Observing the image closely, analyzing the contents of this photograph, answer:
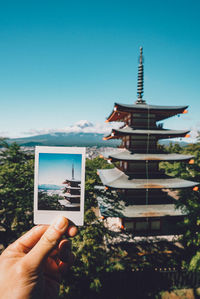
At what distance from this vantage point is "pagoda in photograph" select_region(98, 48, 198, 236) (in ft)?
26.9

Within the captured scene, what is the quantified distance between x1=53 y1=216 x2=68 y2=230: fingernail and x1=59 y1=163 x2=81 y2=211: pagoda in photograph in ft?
0.55

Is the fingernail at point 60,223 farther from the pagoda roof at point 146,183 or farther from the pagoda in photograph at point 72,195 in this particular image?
the pagoda roof at point 146,183

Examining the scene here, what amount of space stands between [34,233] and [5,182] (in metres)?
7.78

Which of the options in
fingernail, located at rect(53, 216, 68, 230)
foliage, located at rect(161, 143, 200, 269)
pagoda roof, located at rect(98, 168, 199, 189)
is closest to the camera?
fingernail, located at rect(53, 216, 68, 230)

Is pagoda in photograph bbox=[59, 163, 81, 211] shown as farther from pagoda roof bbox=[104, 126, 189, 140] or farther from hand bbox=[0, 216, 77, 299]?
pagoda roof bbox=[104, 126, 189, 140]

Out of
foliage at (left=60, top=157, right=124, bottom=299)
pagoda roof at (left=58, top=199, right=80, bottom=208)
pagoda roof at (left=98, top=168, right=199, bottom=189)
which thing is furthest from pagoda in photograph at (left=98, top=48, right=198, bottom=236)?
pagoda roof at (left=58, top=199, right=80, bottom=208)

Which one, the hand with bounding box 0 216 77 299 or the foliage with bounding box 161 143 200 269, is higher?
the hand with bounding box 0 216 77 299

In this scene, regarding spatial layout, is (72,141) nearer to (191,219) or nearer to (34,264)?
(191,219)

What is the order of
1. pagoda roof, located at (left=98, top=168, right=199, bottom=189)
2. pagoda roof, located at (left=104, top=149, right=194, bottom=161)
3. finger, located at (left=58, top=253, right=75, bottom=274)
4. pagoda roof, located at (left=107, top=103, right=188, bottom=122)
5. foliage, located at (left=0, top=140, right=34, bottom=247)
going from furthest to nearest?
pagoda roof, located at (left=107, top=103, right=188, bottom=122) → pagoda roof, located at (left=104, top=149, right=194, bottom=161) → pagoda roof, located at (left=98, top=168, right=199, bottom=189) → foliage, located at (left=0, top=140, right=34, bottom=247) → finger, located at (left=58, top=253, right=75, bottom=274)

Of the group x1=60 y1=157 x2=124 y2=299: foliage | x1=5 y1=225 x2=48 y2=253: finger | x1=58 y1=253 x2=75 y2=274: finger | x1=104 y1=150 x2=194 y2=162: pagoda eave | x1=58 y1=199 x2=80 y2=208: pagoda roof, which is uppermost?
x1=104 y1=150 x2=194 y2=162: pagoda eave

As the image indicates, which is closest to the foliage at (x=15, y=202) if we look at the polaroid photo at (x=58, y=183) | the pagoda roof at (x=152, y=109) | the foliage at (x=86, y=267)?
the foliage at (x=86, y=267)

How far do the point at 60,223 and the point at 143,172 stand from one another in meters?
7.83

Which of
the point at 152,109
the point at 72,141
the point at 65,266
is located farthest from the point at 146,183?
the point at 72,141

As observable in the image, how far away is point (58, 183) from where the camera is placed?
2.22 m
